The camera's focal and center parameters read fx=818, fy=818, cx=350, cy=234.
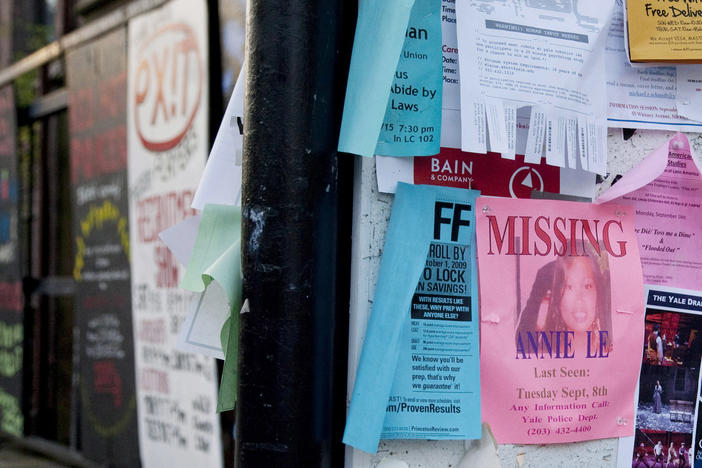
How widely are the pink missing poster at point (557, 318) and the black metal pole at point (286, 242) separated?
27 cm

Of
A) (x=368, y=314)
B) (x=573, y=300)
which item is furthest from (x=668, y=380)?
(x=368, y=314)

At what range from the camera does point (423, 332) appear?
3.76 ft

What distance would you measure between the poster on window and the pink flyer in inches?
117

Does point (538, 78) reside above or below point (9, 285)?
above

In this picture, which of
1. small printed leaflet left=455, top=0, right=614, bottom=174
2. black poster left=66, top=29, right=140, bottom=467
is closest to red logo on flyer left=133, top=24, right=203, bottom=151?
black poster left=66, top=29, right=140, bottom=467

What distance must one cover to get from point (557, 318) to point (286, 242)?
45 cm

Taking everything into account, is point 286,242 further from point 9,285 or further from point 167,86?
→ point 9,285

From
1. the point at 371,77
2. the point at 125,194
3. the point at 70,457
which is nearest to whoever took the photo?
the point at 371,77

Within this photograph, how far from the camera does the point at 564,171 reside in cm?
125

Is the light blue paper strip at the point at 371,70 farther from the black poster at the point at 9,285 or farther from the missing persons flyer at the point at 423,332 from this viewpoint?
the black poster at the point at 9,285

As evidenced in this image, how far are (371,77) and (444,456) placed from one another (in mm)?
544

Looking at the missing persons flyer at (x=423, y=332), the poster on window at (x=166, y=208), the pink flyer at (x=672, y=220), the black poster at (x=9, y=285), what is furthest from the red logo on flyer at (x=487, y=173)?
the black poster at (x=9, y=285)

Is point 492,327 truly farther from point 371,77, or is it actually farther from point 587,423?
point 371,77

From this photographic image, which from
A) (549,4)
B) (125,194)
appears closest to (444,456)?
(549,4)
